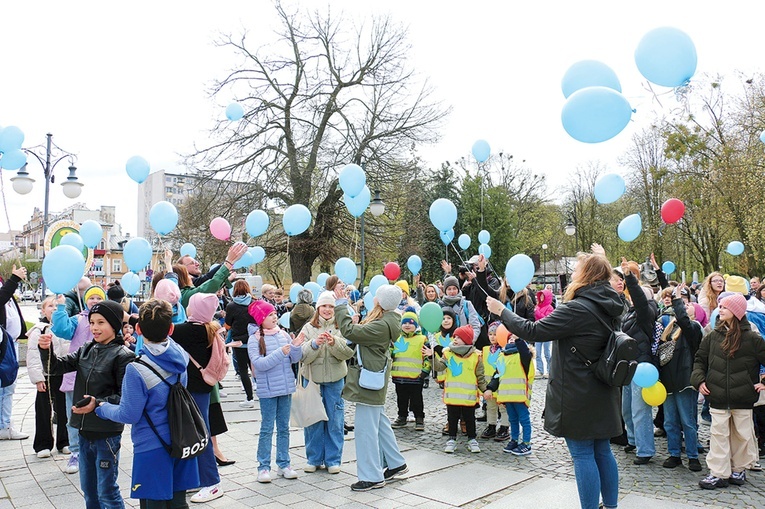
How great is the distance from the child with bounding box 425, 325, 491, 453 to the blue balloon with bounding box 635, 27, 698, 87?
356cm

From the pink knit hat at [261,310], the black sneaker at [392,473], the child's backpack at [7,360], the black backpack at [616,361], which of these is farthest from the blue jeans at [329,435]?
the child's backpack at [7,360]

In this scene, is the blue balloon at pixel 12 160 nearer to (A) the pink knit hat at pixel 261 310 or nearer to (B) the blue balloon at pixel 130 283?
(B) the blue balloon at pixel 130 283

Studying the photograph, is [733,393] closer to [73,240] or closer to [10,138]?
[73,240]

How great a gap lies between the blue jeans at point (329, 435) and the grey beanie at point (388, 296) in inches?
44.0

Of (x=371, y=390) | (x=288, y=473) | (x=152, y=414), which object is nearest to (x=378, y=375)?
(x=371, y=390)

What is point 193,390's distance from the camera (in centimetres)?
500

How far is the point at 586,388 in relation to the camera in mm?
3943

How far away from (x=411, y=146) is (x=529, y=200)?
21917 mm

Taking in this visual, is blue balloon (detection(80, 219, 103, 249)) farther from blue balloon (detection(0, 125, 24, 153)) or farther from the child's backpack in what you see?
the child's backpack

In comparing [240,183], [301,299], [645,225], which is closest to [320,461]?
[301,299]

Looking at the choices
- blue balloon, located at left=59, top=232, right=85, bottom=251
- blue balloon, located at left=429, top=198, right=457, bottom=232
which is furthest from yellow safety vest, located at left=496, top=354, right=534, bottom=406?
blue balloon, located at left=59, top=232, right=85, bottom=251

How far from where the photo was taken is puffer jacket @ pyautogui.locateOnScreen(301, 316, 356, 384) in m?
5.84

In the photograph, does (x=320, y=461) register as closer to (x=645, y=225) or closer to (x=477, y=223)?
(x=477, y=223)

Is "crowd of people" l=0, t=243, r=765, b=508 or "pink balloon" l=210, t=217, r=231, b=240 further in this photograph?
"pink balloon" l=210, t=217, r=231, b=240
